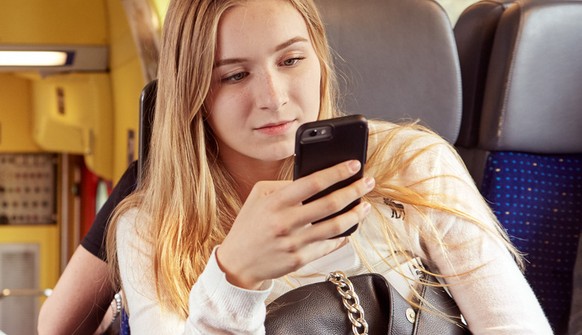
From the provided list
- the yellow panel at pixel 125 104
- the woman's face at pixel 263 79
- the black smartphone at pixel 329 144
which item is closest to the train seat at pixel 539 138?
the woman's face at pixel 263 79

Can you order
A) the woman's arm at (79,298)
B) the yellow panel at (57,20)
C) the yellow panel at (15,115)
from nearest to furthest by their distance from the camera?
the woman's arm at (79,298) < the yellow panel at (57,20) < the yellow panel at (15,115)

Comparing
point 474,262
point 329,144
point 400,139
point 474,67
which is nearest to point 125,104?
point 474,67

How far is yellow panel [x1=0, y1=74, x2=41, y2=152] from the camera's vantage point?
205 inches

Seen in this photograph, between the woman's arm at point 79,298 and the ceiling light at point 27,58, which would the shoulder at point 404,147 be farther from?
the ceiling light at point 27,58

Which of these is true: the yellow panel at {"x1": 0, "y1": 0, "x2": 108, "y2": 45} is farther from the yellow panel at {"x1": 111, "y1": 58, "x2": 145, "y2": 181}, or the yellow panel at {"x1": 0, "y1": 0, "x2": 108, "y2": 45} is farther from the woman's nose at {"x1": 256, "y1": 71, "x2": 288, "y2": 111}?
the woman's nose at {"x1": 256, "y1": 71, "x2": 288, "y2": 111}

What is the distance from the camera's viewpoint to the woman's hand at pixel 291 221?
3.49 ft

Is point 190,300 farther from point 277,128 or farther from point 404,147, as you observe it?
point 404,147

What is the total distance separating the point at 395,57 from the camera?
2068 mm

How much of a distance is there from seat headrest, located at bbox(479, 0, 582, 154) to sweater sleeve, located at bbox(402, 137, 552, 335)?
24.7 inches

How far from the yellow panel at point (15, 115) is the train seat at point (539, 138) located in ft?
11.9

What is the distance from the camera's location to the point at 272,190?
3.66ft

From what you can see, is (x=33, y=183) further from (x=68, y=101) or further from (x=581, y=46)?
(x=581, y=46)

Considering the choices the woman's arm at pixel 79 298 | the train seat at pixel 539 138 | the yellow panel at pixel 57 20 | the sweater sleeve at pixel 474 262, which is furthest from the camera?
the yellow panel at pixel 57 20

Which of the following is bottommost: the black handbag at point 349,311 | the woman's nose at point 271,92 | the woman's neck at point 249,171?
the black handbag at point 349,311
